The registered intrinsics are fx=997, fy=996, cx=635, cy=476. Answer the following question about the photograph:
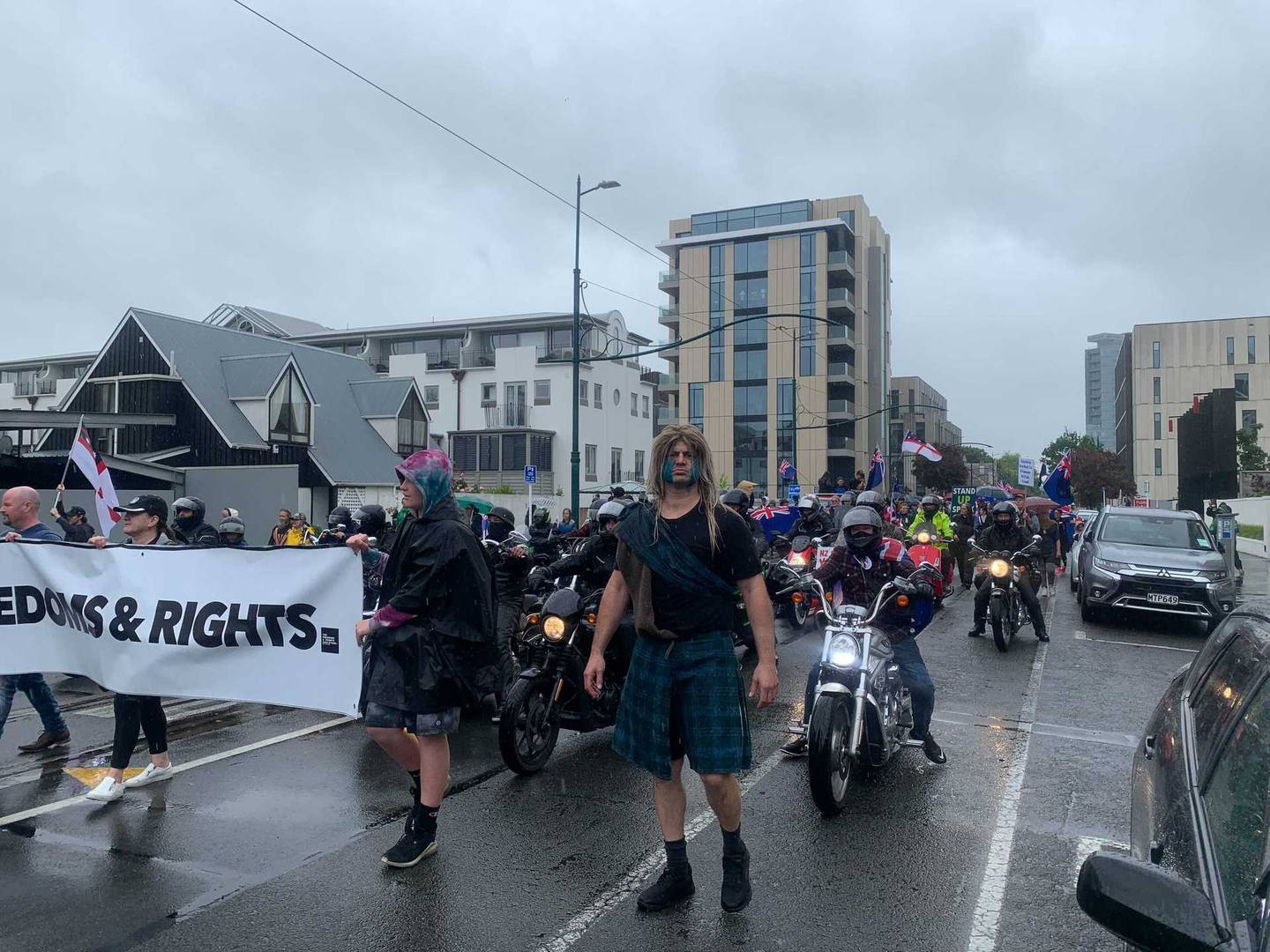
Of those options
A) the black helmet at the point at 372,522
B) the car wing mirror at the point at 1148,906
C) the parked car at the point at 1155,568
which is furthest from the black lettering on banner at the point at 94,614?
the parked car at the point at 1155,568

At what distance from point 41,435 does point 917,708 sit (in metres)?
38.2

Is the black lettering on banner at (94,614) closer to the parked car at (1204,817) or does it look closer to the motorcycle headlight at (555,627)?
the motorcycle headlight at (555,627)

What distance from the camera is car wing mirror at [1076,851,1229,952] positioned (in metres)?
1.82

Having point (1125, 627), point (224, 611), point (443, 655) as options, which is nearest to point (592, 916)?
point (443, 655)

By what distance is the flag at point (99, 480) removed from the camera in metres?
10.3

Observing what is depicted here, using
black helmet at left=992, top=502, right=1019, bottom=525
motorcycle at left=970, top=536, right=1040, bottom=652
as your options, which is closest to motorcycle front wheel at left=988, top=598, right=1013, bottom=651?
motorcycle at left=970, top=536, right=1040, bottom=652

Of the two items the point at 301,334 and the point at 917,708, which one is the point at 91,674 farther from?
the point at 301,334

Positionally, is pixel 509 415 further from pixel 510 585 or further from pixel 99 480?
pixel 510 585

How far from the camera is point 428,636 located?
446 centimetres

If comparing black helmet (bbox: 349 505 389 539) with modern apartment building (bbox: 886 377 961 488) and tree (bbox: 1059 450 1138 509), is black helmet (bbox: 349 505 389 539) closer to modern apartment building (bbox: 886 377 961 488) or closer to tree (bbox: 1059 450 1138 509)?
tree (bbox: 1059 450 1138 509)

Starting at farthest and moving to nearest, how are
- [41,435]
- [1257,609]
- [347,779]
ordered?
[41,435], [347,779], [1257,609]

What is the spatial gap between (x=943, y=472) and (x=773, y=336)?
59.4ft

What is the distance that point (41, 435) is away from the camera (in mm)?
36344

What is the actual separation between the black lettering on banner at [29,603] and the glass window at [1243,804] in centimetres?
615
